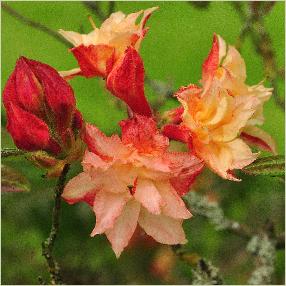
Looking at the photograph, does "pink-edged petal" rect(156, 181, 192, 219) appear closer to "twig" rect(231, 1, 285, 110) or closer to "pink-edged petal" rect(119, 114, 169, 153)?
"pink-edged petal" rect(119, 114, 169, 153)

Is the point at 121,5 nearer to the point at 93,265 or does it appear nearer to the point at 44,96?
the point at 93,265

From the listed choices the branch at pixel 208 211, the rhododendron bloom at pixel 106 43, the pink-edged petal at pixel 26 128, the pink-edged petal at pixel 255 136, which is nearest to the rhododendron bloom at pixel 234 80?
the pink-edged petal at pixel 255 136

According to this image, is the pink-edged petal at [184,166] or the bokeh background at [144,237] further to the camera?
the bokeh background at [144,237]

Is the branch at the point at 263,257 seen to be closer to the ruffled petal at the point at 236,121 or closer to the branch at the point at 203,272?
the branch at the point at 203,272


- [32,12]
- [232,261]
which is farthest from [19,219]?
[32,12]

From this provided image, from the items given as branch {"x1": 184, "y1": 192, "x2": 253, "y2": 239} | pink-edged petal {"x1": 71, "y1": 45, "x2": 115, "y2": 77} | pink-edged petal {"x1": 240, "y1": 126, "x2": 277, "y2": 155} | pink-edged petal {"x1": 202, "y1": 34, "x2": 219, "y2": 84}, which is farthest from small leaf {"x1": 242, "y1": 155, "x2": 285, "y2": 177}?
branch {"x1": 184, "y1": 192, "x2": 253, "y2": 239}
